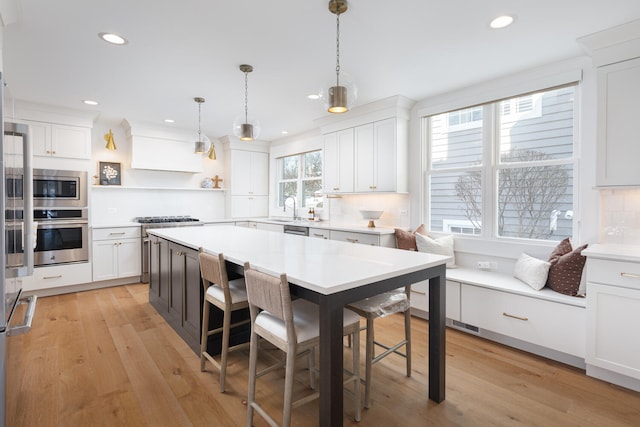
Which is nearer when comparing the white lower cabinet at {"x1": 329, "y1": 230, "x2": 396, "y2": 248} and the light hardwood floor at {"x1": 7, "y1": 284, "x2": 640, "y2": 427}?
the light hardwood floor at {"x1": 7, "y1": 284, "x2": 640, "y2": 427}

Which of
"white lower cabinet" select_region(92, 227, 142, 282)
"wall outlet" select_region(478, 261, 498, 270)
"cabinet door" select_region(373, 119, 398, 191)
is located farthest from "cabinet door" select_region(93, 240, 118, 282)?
"wall outlet" select_region(478, 261, 498, 270)

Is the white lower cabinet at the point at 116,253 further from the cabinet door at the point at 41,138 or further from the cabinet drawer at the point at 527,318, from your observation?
the cabinet drawer at the point at 527,318

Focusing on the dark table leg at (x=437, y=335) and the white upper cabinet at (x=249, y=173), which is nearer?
the dark table leg at (x=437, y=335)

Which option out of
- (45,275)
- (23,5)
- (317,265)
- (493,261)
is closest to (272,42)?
(23,5)

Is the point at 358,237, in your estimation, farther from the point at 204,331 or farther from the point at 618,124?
the point at 618,124

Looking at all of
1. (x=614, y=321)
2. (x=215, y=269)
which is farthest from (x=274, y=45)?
(x=614, y=321)

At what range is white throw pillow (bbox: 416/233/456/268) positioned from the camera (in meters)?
3.50

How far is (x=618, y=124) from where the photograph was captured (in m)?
2.37

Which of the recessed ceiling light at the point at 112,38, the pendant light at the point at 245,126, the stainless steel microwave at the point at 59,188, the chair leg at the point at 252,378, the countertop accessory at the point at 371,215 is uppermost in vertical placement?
the recessed ceiling light at the point at 112,38

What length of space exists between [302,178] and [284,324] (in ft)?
14.6

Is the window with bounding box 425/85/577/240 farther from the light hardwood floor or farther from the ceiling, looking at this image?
the light hardwood floor

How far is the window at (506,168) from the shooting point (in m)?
2.98

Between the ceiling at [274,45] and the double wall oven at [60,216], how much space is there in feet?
3.39

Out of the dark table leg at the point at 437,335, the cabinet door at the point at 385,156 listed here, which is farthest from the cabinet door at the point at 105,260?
the dark table leg at the point at 437,335
